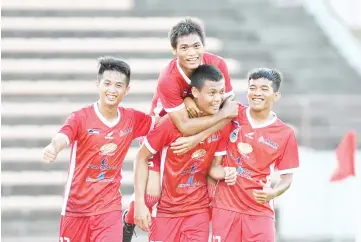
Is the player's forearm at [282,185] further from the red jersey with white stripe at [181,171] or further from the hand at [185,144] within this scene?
the hand at [185,144]

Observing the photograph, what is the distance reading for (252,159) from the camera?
5.78 meters

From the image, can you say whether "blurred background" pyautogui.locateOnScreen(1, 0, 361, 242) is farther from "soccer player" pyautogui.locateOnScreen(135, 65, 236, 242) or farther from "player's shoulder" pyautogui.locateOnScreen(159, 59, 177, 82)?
"player's shoulder" pyautogui.locateOnScreen(159, 59, 177, 82)

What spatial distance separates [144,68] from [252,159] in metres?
8.38

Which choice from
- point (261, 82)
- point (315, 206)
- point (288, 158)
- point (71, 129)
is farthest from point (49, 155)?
point (315, 206)

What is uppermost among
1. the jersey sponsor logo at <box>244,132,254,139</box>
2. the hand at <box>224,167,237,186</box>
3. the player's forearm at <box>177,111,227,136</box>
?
the player's forearm at <box>177,111,227,136</box>

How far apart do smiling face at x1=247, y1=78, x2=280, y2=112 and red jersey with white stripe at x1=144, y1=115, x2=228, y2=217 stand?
11.6 inches

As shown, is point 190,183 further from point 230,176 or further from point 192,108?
point 192,108

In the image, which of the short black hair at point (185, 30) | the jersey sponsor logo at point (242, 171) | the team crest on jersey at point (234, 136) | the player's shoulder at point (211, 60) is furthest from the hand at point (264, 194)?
the short black hair at point (185, 30)

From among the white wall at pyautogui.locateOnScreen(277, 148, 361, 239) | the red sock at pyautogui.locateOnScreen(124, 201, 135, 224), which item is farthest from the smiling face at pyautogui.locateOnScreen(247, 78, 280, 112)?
the white wall at pyautogui.locateOnScreen(277, 148, 361, 239)

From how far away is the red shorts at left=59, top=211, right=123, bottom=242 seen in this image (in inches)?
228

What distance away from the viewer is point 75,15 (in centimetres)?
1474

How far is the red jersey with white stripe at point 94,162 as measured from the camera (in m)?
5.81

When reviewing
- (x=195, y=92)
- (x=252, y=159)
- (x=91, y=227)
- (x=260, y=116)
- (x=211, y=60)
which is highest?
(x=211, y=60)

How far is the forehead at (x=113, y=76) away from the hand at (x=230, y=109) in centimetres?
65
